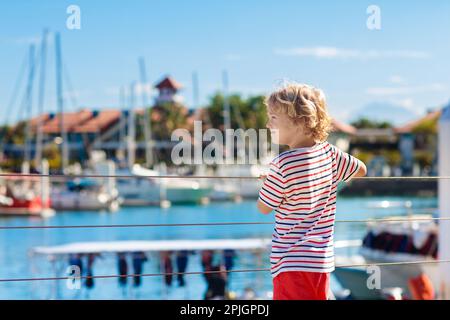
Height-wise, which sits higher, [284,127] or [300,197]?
[284,127]

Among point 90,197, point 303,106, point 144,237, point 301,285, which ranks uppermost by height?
point 303,106

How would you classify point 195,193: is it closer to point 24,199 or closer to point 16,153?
point 24,199

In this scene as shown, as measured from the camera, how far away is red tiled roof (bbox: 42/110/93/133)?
68.2 m

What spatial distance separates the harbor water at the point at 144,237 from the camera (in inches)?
658

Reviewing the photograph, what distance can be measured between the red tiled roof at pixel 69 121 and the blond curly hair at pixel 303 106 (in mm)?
64194

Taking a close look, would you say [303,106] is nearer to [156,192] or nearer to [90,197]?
[90,197]

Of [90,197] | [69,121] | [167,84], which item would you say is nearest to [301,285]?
[90,197]

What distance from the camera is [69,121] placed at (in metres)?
71.9

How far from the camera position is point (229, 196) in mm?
57781

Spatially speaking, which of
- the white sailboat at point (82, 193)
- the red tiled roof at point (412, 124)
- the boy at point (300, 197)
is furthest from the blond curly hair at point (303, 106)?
the red tiled roof at point (412, 124)

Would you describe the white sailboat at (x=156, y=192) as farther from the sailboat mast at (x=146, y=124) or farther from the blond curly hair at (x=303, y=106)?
the blond curly hair at (x=303, y=106)

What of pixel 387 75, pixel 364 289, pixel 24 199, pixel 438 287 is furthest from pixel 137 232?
pixel 387 75

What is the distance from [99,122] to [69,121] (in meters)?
2.68
